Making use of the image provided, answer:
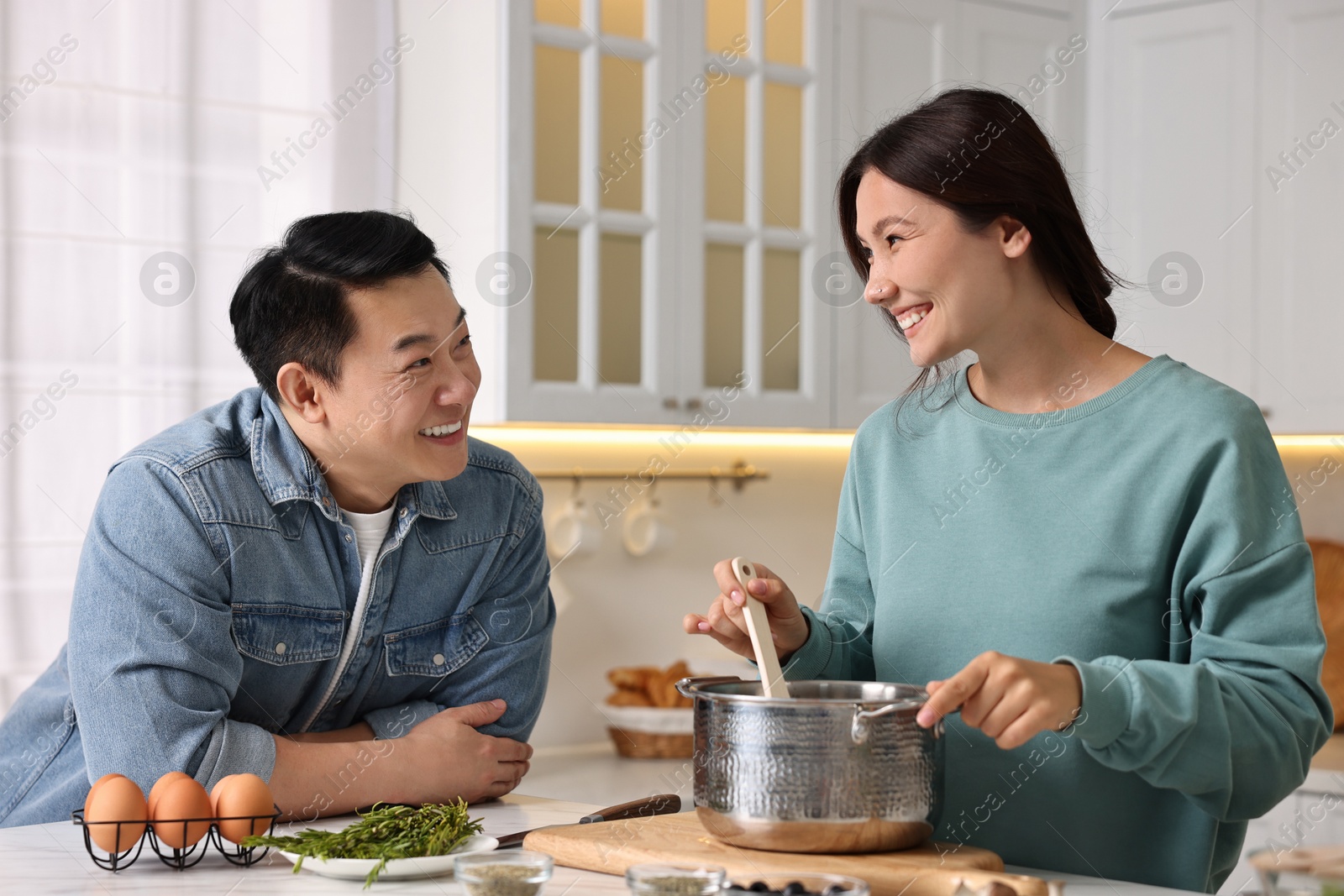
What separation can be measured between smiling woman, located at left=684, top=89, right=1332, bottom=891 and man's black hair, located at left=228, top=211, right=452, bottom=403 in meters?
0.55

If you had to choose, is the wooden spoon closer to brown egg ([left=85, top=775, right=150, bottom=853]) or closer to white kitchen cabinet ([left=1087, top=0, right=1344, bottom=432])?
brown egg ([left=85, top=775, right=150, bottom=853])

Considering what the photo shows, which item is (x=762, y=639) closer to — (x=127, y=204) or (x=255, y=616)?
(x=255, y=616)

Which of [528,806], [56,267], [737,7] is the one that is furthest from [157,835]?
[737,7]

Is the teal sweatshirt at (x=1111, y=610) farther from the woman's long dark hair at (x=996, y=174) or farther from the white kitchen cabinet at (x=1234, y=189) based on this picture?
the white kitchen cabinet at (x=1234, y=189)

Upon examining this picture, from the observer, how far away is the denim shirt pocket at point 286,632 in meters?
1.50

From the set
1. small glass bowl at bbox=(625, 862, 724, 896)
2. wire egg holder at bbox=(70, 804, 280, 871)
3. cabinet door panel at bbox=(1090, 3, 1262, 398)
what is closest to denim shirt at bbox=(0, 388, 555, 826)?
wire egg holder at bbox=(70, 804, 280, 871)

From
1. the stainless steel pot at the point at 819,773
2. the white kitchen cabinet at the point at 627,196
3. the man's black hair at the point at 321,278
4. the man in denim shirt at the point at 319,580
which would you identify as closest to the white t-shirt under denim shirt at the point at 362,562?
the man in denim shirt at the point at 319,580

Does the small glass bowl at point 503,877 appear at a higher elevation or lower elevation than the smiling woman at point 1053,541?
lower

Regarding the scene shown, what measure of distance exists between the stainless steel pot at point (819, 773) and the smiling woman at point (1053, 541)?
10cm

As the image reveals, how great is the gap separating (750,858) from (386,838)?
321 millimetres

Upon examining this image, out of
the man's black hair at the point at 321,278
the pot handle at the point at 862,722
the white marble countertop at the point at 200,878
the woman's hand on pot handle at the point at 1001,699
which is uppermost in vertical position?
the man's black hair at the point at 321,278

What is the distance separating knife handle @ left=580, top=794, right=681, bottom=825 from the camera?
51.6 inches

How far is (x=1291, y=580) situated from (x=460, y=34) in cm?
199

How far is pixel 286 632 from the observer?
5.03 feet
